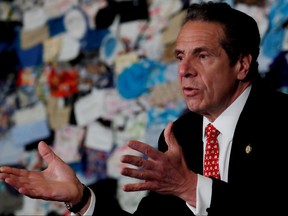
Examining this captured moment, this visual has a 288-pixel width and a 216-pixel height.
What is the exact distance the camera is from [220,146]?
175 centimetres

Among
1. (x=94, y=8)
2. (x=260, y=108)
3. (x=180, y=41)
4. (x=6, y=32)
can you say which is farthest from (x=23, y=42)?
(x=260, y=108)

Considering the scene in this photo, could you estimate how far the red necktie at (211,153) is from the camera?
172 cm

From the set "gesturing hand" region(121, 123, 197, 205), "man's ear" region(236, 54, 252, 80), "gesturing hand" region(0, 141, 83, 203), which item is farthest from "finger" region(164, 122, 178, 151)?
"man's ear" region(236, 54, 252, 80)

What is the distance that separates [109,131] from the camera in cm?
271

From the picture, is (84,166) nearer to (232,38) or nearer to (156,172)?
(232,38)

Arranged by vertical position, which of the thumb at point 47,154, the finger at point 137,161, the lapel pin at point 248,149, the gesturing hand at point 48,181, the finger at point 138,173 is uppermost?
→ the lapel pin at point 248,149

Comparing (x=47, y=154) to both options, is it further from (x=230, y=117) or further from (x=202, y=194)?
(x=230, y=117)

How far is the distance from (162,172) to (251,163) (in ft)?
1.13

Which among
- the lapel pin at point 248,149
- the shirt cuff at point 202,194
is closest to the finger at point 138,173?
the shirt cuff at point 202,194

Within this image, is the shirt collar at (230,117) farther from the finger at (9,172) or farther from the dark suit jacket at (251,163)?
the finger at (9,172)

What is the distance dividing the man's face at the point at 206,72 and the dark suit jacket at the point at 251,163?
0.25 ft

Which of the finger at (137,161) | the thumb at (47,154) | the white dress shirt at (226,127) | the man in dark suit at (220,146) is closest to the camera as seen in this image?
the finger at (137,161)

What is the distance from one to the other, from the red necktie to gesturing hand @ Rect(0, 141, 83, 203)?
1.27 feet

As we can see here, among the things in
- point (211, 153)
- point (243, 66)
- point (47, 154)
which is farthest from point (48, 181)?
point (243, 66)
